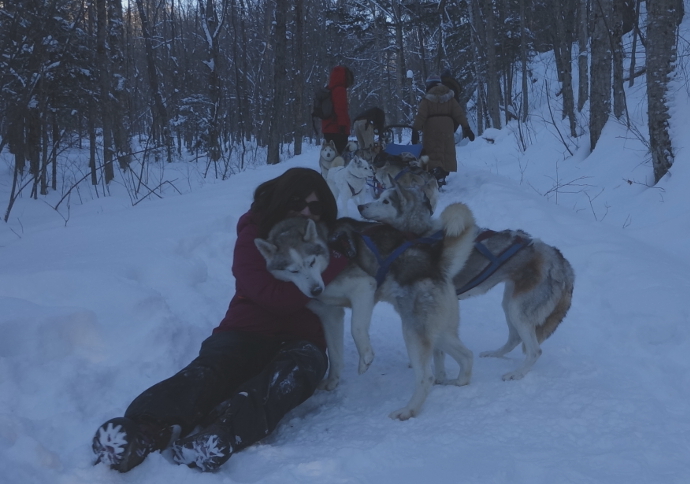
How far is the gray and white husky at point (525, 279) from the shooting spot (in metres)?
3.00

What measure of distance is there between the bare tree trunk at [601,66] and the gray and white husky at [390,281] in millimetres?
7457

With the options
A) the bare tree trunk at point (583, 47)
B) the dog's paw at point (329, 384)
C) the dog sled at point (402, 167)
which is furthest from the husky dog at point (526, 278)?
the bare tree trunk at point (583, 47)

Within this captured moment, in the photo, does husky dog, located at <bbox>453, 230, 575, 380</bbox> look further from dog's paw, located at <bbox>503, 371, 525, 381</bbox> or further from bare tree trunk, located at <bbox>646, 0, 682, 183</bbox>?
bare tree trunk, located at <bbox>646, 0, 682, 183</bbox>

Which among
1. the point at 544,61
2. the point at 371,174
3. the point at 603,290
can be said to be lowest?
the point at 603,290

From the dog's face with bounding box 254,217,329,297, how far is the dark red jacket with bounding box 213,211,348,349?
48 mm

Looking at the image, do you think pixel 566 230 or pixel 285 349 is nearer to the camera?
pixel 285 349

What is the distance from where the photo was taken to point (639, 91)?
13.3 m

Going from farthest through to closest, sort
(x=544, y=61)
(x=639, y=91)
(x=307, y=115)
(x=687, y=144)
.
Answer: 1. (x=307, y=115)
2. (x=544, y=61)
3. (x=639, y=91)
4. (x=687, y=144)

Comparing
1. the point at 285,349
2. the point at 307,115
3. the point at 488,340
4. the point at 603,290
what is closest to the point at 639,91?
the point at 603,290

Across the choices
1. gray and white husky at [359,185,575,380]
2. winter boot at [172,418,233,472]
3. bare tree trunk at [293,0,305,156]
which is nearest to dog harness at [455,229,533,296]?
gray and white husky at [359,185,575,380]

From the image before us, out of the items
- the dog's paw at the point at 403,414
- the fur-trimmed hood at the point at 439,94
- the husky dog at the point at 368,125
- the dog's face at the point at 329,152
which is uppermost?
the fur-trimmed hood at the point at 439,94

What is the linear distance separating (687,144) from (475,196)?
107 inches

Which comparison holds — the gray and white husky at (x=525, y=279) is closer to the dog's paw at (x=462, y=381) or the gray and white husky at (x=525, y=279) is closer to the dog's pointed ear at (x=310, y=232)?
the dog's paw at (x=462, y=381)

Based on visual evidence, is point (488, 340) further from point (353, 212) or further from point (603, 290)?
point (353, 212)
